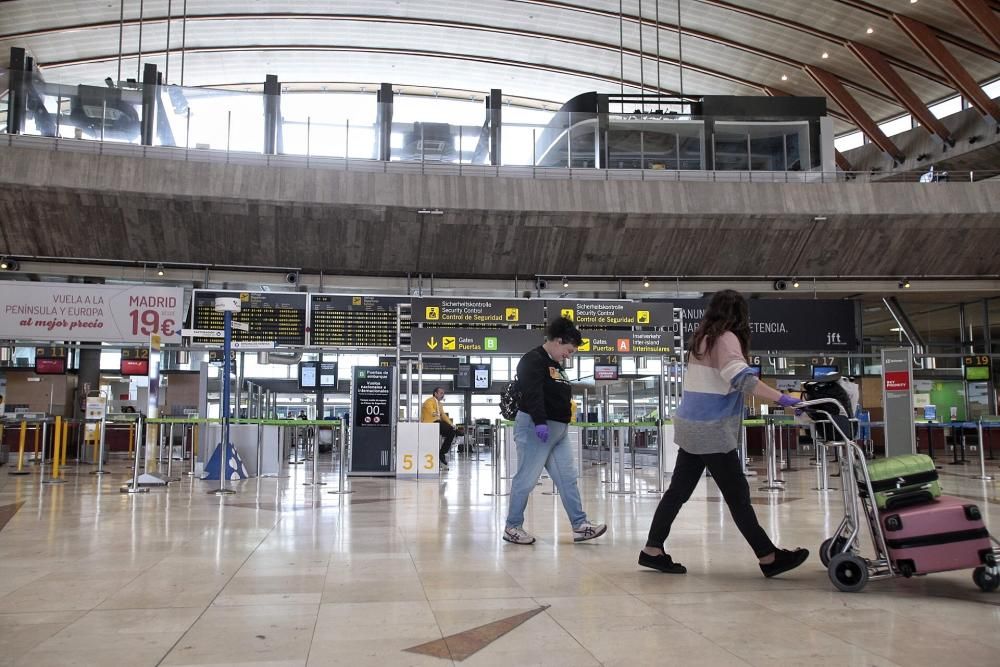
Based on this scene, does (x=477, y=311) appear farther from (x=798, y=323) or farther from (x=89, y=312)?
(x=798, y=323)

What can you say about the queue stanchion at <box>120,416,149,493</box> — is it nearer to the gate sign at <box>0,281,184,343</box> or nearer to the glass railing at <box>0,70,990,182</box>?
the gate sign at <box>0,281,184,343</box>

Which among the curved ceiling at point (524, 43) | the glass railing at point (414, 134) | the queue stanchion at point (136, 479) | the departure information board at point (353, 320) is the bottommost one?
the queue stanchion at point (136, 479)

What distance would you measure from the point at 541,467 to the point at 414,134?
1329 cm

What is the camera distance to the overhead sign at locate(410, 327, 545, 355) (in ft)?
45.2

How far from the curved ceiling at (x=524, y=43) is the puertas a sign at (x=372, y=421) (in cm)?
1412

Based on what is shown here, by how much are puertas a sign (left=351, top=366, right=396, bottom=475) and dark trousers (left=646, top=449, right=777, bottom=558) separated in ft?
32.9

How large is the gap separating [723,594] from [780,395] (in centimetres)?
97

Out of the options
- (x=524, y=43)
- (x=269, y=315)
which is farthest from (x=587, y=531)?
(x=524, y=43)

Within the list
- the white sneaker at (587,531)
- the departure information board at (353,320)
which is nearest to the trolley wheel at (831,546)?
the white sneaker at (587,531)

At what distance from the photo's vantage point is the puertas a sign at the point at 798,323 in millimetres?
20297

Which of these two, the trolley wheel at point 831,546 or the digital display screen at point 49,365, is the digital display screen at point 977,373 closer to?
the trolley wheel at point 831,546

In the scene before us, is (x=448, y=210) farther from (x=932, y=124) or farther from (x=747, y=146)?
(x=932, y=124)

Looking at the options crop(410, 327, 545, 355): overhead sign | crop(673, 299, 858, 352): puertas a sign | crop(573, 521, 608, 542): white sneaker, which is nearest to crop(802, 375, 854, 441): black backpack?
crop(573, 521, 608, 542): white sneaker

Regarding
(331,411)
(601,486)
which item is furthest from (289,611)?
(331,411)
